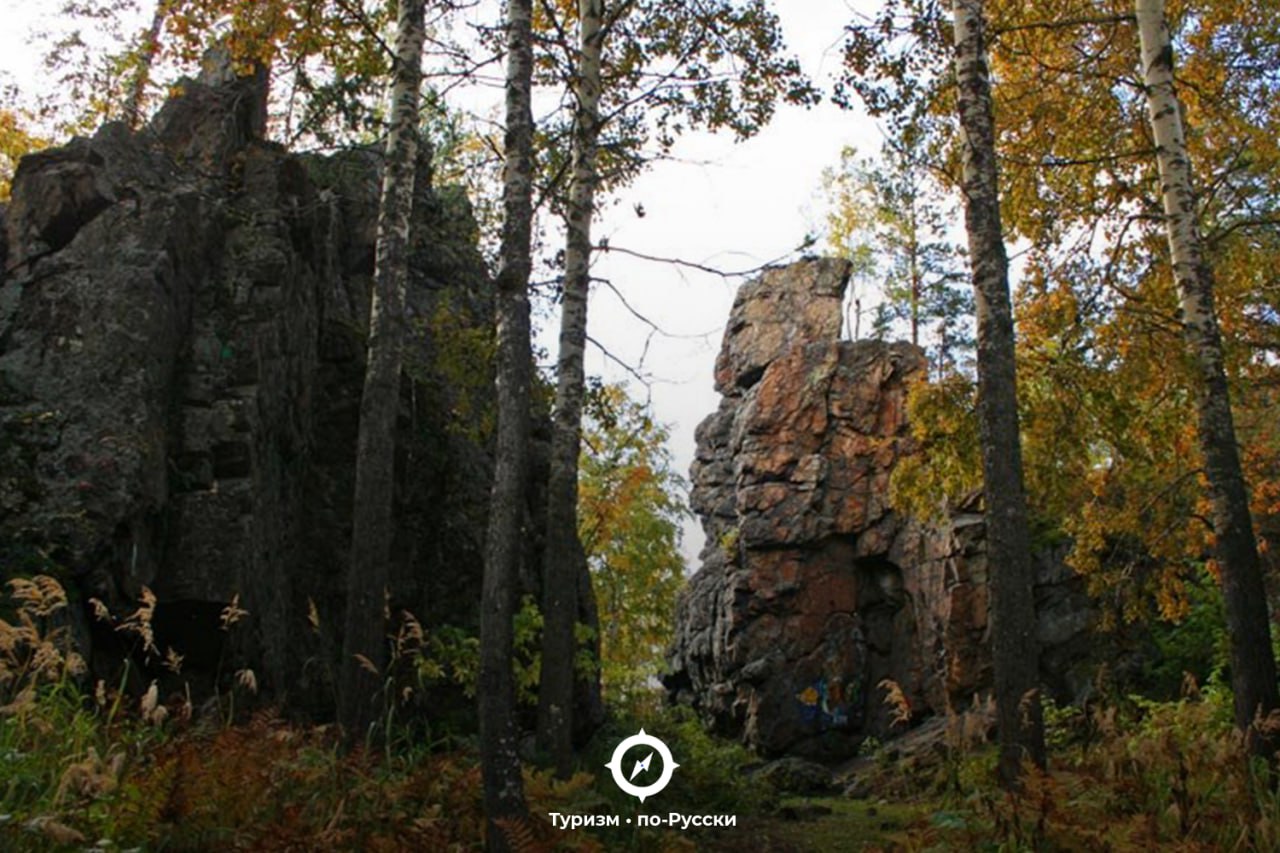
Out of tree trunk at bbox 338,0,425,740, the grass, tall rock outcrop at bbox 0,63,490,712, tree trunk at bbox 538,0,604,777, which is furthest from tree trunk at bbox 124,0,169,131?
the grass

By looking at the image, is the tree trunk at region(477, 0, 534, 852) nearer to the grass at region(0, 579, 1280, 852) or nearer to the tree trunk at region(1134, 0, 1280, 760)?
the grass at region(0, 579, 1280, 852)

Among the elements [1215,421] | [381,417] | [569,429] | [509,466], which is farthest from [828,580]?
[509,466]

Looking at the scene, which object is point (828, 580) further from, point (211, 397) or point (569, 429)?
point (211, 397)

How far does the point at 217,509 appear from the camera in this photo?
9438 millimetres

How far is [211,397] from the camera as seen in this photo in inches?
398

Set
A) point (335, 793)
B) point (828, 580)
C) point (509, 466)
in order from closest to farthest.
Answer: point (335, 793)
point (509, 466)
point (828, 580)

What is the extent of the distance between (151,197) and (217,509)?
363cm

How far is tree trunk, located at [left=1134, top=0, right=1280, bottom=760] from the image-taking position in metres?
8.02

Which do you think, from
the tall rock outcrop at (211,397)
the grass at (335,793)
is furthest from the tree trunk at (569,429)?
the tall rock outcrop at (211,397)

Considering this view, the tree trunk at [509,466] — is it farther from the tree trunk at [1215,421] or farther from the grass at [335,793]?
the tree trunk at [1215,421]

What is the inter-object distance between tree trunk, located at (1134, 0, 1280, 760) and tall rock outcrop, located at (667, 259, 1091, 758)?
14727mm

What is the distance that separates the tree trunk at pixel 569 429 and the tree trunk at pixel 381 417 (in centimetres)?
174

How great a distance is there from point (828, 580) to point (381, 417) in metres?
20.1

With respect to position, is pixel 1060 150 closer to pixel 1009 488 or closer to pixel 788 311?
pixel 1009 488
